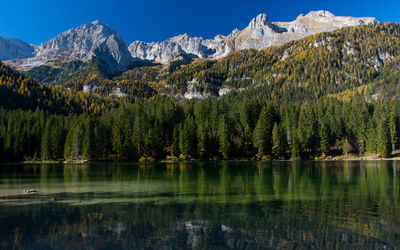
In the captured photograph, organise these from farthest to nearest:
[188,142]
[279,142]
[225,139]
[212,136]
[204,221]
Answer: [212,136]
[279,142]
[225,139]
[188,142]
[204,221]

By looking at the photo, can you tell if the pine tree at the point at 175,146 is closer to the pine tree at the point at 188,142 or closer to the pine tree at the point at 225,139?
the pine tree at the point at 188,142

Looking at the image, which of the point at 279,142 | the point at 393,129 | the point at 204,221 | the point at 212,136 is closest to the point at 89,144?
the point at 212,136

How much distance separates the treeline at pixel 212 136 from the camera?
381 feet

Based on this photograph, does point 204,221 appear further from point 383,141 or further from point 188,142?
point 383,141

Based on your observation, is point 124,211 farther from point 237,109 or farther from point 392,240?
point 237,109

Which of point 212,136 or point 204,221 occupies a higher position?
point 212,136

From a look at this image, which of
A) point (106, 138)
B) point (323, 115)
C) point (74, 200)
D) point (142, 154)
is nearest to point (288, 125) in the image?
point (323, 115)

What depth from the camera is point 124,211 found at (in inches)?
896

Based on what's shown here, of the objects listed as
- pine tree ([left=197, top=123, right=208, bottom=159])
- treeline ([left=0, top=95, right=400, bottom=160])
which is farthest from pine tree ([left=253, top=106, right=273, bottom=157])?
pine tree ([left=197, top=123, right=208, bottom=159])

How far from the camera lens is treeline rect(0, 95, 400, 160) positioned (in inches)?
4574

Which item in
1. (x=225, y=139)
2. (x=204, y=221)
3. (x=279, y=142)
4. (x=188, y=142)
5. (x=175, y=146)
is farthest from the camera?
(x=279, y=142)

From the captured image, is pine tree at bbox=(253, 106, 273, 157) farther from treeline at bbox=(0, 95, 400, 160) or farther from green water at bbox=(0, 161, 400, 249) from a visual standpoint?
green water at bbox=(0, 161, 400, 249)

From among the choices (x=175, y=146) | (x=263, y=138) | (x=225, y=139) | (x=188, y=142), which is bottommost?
(x=175, y=146)

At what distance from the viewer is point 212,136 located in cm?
12250
